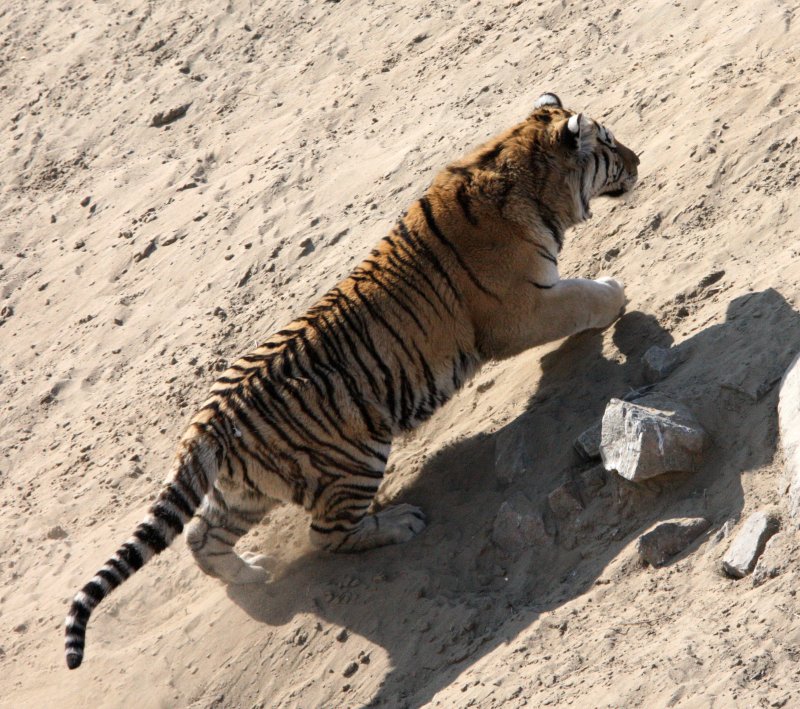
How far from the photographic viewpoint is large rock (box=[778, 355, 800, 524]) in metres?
3.92

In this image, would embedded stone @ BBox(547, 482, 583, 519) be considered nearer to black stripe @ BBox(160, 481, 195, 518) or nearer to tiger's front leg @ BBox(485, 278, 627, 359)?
tiger's front leg @ BBox(485, 278, 627, 359)

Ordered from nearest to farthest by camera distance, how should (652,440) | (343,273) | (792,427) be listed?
(792,427) < (652,440) < (343,273)

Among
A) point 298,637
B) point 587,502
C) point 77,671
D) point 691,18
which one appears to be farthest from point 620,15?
point 77,671

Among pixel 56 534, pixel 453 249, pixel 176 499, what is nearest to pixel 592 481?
pixel 453 249

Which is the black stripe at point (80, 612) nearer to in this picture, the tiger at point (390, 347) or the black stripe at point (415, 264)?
the tiger at point (390, 347)

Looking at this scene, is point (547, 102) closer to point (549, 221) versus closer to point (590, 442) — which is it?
point (549, 221)

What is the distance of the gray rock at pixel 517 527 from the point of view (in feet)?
15.7

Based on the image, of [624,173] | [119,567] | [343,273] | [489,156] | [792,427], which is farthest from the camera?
[343,273]

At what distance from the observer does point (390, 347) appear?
17.5 feet

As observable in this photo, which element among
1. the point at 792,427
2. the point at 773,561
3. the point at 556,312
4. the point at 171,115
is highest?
the point at 171,115

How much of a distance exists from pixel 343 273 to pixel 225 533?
2.17 m

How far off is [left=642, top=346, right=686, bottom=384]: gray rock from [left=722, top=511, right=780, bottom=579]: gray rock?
107 centimetres

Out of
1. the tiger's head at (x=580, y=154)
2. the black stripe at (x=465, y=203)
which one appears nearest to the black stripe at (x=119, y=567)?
the black stripe at (x=465, y=203)

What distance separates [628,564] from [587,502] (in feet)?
1.43
